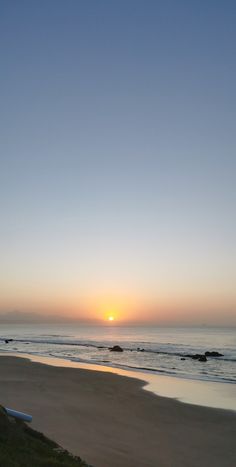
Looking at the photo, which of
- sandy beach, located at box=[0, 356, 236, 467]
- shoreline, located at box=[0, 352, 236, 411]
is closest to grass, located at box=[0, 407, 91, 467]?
sandy beach, located at box=[0, 356, 236, 467]

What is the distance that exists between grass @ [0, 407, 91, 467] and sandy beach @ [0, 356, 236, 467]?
3323 millimetres

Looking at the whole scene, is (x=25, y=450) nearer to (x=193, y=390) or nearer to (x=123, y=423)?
(x=123, y=423)

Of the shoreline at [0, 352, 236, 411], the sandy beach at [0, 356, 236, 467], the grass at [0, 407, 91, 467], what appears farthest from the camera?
the shoreline at [0, 352, 236, 411]

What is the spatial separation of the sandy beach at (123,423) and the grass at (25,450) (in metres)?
3.32

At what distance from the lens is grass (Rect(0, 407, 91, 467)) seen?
8719 millimetres

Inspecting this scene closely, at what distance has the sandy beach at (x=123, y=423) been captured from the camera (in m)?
14.9

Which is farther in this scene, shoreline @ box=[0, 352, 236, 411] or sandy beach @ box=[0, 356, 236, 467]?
shoreline @ box=[0, 352, 236, 411]

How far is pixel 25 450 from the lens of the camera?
9.56 meters

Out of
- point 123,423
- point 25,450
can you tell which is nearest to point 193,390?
point 123,423

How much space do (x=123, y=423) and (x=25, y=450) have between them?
11085 millimetres

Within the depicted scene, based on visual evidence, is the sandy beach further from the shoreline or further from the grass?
the grass

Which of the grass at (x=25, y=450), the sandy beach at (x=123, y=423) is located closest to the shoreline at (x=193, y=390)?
the sandy beach at (x=123, y=423)

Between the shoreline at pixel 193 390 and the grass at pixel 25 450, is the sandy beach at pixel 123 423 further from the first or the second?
the grass at pixel 25 450

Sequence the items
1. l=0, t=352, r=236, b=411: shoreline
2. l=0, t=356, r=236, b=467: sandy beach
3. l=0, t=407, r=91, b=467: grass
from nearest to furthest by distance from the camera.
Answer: l=0, t=407, r=91, b=467: grass, l=0, t=356, r=236, b=467: sandy beach, l=0, t=352, r=236, b=411: shoreline
